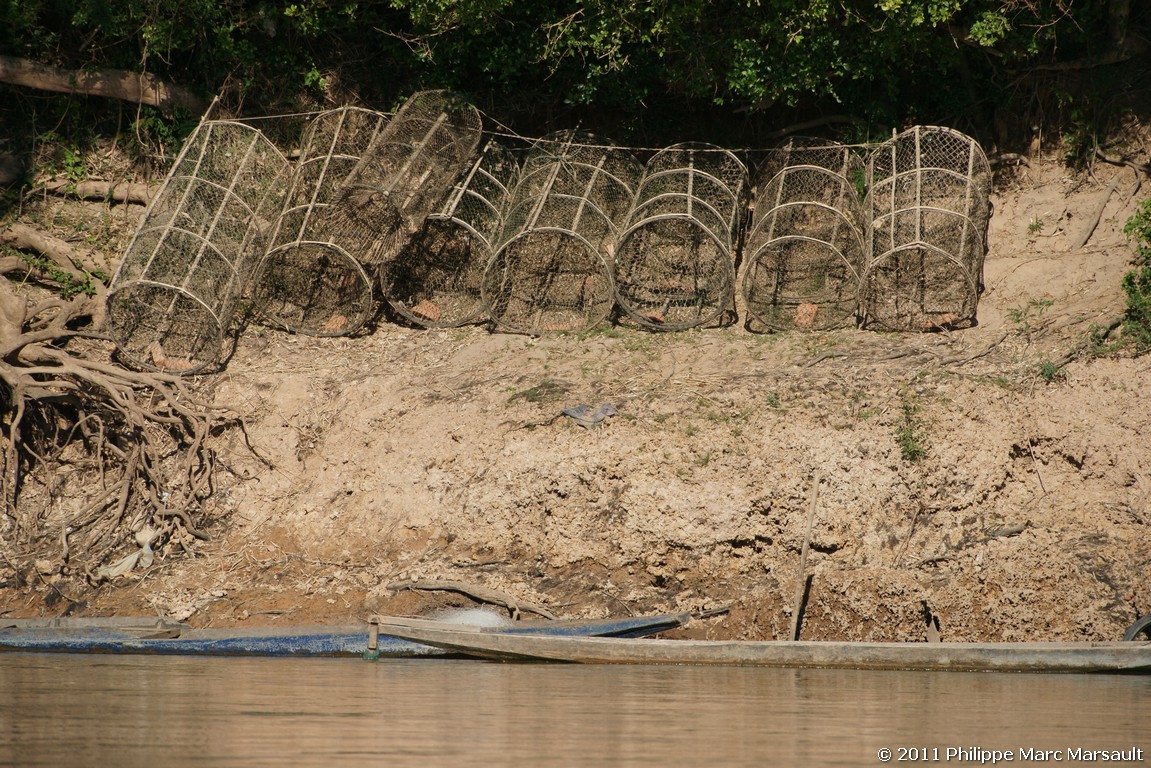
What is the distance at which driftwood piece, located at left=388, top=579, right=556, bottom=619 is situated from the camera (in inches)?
318

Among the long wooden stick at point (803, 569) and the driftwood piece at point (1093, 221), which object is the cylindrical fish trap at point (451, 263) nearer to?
the long wooden stick at point (803, 569)

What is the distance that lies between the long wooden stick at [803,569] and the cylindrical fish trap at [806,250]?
2.74 m

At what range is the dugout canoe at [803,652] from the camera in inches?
273

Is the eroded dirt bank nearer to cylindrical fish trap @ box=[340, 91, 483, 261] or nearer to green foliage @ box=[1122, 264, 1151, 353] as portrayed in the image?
green foliage @ box=[1122, 264, 1151, 353]

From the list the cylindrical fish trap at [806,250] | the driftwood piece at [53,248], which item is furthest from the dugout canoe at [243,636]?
the driftwood piece at [53,248]

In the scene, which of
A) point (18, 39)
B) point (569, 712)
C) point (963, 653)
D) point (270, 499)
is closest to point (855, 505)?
point (963, 653)

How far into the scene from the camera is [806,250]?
1101 cm

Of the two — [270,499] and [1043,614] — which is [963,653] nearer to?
[1043,614]

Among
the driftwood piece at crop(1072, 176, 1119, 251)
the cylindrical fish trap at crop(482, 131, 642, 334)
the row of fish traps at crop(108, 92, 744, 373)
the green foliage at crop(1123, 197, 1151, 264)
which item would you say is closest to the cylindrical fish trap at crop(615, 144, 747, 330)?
the row of fish traps at crop(108, 92, 744, 373)

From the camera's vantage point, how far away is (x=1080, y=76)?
1145 cm

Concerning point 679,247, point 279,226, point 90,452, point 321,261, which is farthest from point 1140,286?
point 90,452

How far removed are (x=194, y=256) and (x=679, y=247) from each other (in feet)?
14.8

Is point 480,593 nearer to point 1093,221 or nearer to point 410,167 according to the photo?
point 410,167

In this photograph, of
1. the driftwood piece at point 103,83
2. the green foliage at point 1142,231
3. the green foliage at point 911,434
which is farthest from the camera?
the driftwood piece at point 103,83
